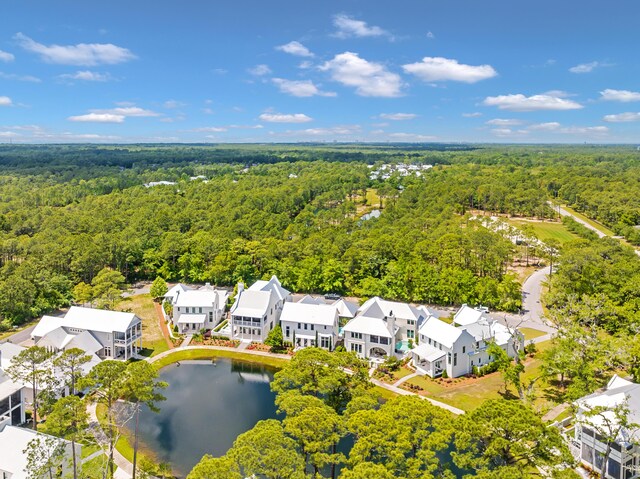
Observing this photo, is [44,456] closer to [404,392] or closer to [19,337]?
[404,392]

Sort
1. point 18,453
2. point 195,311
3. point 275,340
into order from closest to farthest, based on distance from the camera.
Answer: point 18,453 < point 275,340 < point 195,311

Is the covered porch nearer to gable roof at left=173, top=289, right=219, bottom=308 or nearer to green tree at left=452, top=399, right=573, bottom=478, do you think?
green tree at left=452, top=399, right=573, bottom=478

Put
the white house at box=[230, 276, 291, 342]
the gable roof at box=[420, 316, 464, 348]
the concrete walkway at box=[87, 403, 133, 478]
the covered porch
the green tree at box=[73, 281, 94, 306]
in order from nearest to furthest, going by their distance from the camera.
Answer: the concrete walkway at box=[87, 403, 133, 478] → the covered porch → the gable roof at box=[420, 316, 464, 348] → the white house at box=[230, 276, 291, 342] → the green tree at box=[73, 281, 94, 306]

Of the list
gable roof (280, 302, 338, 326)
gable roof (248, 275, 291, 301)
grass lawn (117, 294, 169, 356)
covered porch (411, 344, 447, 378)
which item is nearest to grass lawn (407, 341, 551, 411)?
covered porch (411, 344, 447, 378)

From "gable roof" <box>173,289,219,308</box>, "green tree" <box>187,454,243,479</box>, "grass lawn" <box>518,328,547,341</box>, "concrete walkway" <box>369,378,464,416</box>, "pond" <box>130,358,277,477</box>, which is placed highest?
"green tree" <box>187,454,243,479</box>

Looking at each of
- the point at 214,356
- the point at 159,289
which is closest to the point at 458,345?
the point at 214,356

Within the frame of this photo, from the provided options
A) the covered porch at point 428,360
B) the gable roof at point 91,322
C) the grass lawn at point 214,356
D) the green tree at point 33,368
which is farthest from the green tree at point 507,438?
the gable roof at point 91,322
